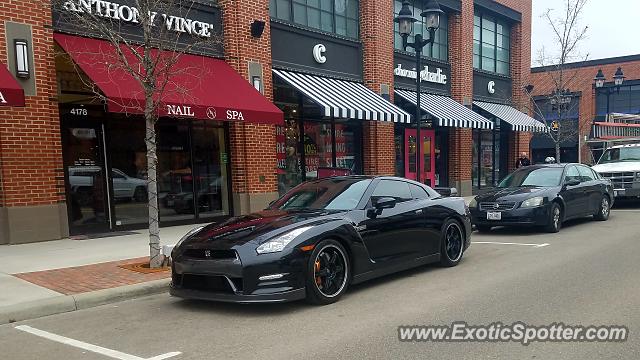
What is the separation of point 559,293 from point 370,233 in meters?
2.28

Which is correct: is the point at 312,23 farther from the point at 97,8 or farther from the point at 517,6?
the point at 517,6

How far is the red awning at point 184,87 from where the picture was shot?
9.18m

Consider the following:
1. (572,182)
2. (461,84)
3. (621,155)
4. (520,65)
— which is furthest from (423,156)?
(520,65)

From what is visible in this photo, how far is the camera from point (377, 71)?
1639 cm

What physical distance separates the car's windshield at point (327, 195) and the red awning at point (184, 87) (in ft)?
8.96

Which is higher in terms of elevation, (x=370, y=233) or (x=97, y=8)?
(x=97, y=8)

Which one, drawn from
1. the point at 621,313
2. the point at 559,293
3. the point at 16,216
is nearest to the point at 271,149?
the point at 16,216

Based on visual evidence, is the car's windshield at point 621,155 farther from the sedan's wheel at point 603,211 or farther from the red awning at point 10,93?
the red awning at point 10,93

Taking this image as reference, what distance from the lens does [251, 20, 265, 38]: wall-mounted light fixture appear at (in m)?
12.6

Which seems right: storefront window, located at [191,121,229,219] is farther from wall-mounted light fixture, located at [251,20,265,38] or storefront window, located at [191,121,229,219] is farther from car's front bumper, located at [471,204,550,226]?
car's front bumper, located at [471,204,550,226]

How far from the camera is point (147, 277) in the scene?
6.96 metres

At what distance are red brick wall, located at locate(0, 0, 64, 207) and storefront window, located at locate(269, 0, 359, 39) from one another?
5.98 meters

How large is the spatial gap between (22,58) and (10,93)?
53.4 inches

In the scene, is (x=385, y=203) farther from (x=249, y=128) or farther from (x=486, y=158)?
(x=486, y=158)
